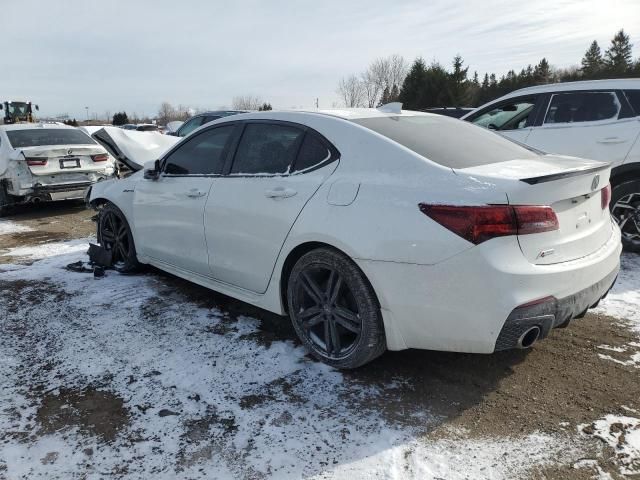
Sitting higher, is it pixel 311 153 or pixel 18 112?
pixel 18 112

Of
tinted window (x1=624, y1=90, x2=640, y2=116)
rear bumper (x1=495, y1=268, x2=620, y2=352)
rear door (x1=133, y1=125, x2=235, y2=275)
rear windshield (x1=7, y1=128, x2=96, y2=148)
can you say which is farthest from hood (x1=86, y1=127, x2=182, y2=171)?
tinted window (x1=624, y1=90, x2=640, y2=116)

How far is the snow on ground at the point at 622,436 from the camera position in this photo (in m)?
2.27

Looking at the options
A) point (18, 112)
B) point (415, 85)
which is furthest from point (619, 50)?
point (18, 112)

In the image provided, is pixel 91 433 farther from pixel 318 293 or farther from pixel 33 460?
pixel 318 293

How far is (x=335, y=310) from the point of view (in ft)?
10.0

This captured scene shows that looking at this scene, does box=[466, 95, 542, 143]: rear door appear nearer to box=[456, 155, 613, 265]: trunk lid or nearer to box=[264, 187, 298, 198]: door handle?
box=[456, 155, 613, 265]: trunk lid

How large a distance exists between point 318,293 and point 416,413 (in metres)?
0.92

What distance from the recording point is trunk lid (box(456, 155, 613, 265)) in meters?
2.50

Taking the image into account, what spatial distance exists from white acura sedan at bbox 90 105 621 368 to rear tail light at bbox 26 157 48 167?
18.9 feet

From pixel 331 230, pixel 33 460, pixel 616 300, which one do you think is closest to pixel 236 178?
pixel 331 230

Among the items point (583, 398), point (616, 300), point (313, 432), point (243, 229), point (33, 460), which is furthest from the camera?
point (616, 300)

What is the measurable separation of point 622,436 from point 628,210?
3.62 meters

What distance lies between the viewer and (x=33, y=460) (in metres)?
2.38

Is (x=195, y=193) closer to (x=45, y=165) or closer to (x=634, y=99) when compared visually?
(x=634, y=99)
